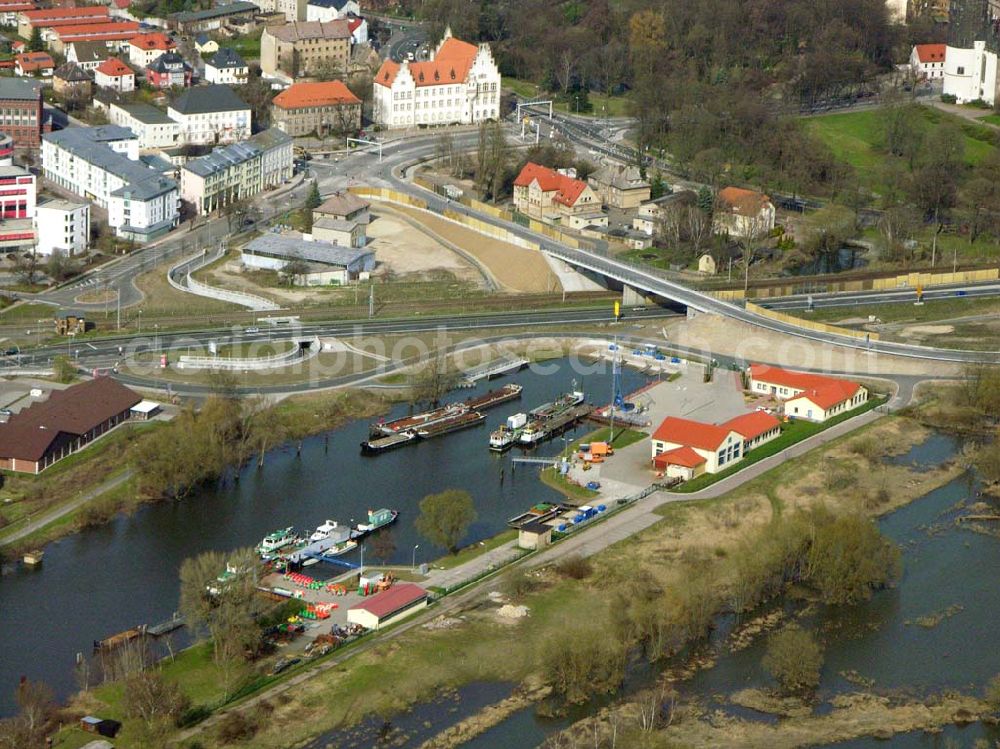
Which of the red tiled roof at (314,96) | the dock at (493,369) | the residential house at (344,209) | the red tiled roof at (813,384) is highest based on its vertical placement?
the red tiled roof at (314,96)

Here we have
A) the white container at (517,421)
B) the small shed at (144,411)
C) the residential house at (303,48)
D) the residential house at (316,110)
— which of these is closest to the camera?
the small shed at (144,411)

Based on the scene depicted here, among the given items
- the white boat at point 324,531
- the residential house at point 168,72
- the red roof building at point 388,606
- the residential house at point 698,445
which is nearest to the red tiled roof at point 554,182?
the residential house at point 168,72

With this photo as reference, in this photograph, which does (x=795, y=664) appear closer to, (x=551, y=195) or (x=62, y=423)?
(x=62, y=423)

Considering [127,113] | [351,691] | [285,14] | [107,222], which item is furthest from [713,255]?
[285,14]

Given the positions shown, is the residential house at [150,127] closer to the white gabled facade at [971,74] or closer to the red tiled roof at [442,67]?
the red tiled roof at [442,67]

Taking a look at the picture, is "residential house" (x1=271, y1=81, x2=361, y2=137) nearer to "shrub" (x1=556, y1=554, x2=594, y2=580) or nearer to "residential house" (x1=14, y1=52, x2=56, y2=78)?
"residential house" (x1=14, y1=52, x2=56, y2=78)

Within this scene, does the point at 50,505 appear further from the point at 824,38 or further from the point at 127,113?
the point at 824,38
